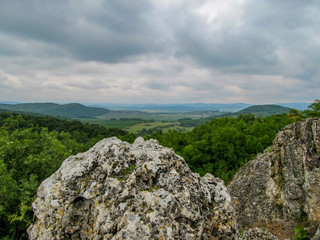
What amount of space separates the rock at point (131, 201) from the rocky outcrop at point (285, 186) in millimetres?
6972

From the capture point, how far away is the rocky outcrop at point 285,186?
1384 centimetres

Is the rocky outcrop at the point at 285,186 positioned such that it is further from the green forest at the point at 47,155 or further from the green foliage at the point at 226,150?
the green foliage at the point at 226,150

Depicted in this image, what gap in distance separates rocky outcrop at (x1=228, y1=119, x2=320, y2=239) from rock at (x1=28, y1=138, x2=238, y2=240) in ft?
22.9

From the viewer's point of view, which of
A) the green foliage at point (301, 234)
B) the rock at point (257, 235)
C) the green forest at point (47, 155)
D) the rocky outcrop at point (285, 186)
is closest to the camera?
the green forest at point (47, 155)

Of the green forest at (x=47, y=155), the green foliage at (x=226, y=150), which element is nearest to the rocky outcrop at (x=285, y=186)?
the green forest at (x=47, y=155)

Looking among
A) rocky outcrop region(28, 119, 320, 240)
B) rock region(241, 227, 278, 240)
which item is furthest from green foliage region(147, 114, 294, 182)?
rocky outcrop region(28, 119, 320, 240)

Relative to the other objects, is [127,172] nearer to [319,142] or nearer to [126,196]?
[126,196]

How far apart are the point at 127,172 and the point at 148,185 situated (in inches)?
50.4

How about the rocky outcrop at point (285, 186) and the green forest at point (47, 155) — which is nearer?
the green forest at point (47, 155)

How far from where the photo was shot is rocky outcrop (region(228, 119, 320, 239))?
13.8m

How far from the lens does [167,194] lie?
21.4 feet


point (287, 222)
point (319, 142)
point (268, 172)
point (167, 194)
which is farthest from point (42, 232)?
point (319, 142)

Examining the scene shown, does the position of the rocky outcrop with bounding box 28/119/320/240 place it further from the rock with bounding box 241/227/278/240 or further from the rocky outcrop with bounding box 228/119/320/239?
the rocky outcrop with bounding box 228/119/320/239

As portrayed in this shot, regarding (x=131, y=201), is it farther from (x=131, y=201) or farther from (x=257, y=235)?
(x=257, y=235)
